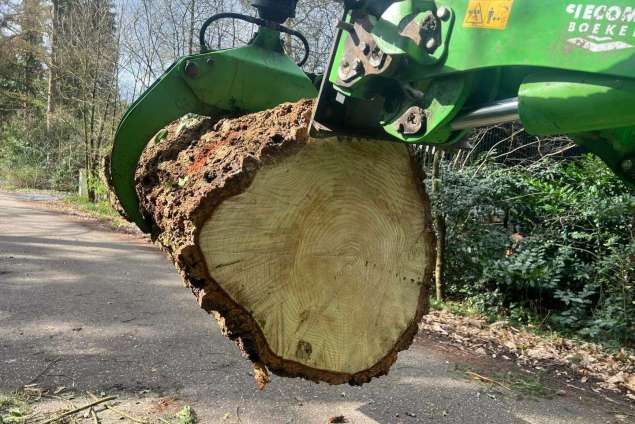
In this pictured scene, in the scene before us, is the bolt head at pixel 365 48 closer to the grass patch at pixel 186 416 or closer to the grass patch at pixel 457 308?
the grass patch at pixel 186 416

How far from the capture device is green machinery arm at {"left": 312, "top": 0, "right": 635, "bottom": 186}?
94 cm

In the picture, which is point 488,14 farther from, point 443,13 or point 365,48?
point 365,48

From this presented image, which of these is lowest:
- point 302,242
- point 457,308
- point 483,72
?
point 457,308

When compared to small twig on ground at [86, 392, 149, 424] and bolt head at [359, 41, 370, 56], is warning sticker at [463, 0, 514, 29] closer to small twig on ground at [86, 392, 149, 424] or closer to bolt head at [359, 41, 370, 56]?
bolt head at [359, 41, 370, 56]

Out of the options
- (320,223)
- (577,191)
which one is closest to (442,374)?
(320,223)

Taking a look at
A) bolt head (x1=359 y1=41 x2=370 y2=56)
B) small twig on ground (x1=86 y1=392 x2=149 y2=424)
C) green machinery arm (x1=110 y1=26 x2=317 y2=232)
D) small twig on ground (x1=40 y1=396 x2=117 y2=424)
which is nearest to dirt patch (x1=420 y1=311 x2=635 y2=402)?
small twig on ground (x1=86 y1=392 x2=149 y2=424)

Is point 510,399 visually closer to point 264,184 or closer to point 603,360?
point 603,360

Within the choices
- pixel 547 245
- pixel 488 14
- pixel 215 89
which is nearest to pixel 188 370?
pixel 215 89

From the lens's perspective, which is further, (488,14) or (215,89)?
(215,89)

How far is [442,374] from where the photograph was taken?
3.67 meters

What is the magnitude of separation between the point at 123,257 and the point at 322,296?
577cm

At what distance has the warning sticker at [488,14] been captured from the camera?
1.09m

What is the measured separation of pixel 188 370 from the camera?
3338 millimetres

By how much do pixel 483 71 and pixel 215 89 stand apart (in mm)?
1310
